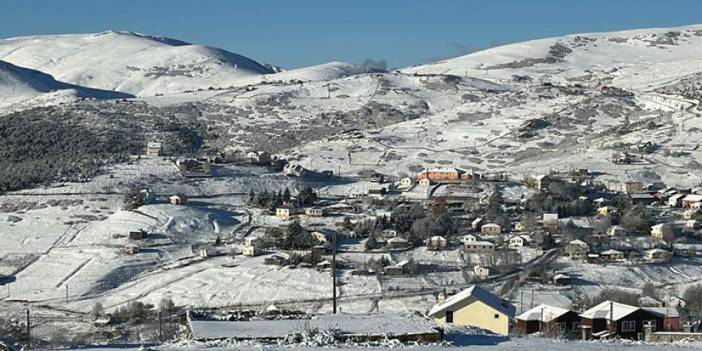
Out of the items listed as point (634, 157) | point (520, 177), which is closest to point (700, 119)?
point (634, 157)

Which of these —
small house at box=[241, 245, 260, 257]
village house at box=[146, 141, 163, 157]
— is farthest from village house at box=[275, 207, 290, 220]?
village house at box=[146, 141, 163, 157]

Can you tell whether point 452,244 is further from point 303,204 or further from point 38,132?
point 38,132

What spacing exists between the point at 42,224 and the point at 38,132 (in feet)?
83.3

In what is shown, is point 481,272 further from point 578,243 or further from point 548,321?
point 548,321

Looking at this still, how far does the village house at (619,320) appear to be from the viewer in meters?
25.3

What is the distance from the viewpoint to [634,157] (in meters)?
67.8

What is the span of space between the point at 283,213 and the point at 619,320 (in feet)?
101

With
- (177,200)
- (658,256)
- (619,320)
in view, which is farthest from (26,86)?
(619,320)

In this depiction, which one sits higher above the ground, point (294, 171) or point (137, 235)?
point (294, 171)

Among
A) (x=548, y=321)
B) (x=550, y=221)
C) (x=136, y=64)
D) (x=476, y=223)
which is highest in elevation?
(x=136, y=64)

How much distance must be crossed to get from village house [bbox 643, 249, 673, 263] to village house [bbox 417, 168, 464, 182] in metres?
20.0

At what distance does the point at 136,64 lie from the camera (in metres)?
168

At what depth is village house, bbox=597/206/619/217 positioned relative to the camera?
53.1m

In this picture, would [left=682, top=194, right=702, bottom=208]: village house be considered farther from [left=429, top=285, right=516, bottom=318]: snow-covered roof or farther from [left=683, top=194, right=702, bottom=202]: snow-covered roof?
[left=429, top=285, right=516, bottom=318]: snow-covered roof
